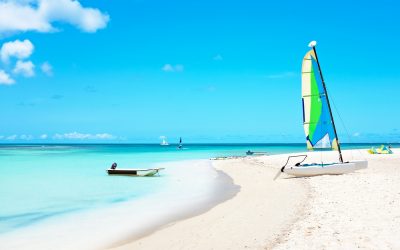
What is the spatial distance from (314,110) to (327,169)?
364 centimetres

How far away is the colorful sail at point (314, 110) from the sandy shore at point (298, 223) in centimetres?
674

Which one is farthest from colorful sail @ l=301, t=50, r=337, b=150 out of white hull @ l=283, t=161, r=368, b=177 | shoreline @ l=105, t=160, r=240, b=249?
shoreline @ l=105, t=160, r=240, b=249

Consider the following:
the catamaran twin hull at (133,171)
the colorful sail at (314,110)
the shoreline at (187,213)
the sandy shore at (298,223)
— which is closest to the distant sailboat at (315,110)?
the colorful sail at (314,110)

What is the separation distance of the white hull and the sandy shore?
522 centimetres

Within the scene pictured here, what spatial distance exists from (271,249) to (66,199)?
1345 centimetres

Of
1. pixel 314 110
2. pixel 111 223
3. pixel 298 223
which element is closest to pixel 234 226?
pixel 298 223

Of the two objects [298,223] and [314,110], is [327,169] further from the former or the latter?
[298,223]

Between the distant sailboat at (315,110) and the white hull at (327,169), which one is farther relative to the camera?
the distant sailboat at (315,110)

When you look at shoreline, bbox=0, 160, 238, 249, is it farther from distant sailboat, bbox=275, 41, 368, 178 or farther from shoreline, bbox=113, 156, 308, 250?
distant sailboat, bbox=275, 41, 368, 178

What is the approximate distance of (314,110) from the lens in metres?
22.3

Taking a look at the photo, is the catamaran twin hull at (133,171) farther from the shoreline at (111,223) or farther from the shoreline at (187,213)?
the shoreline at (111,223)

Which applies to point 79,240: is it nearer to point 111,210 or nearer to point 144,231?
point 144,231

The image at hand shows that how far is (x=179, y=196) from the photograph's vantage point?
18.5 m

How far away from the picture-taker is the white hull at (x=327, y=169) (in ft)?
69.8
